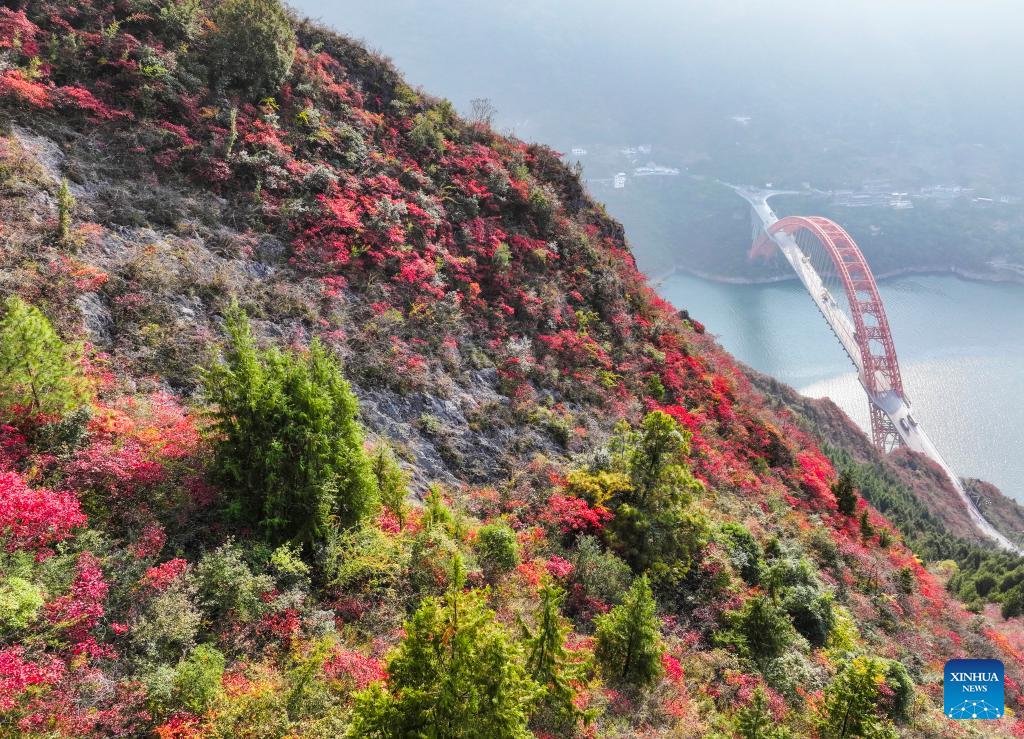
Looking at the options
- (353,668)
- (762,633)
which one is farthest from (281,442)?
(762,633)

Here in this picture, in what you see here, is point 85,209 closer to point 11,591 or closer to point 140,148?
point 140,148

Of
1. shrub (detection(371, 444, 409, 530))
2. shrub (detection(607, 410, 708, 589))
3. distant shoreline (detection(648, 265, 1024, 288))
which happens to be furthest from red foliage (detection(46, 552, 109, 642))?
distant shoreline (detection(648, 265, 1024, 288))

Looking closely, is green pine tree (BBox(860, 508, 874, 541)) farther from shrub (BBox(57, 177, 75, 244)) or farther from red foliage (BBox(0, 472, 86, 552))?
shrub (BBox(57, 177, 75, 244))

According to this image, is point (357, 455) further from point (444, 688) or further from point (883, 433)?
point (883, 433)

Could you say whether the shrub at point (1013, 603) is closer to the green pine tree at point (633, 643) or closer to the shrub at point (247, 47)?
the green pine tree at point (633, 643)

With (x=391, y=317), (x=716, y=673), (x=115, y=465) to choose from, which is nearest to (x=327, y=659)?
(x=115, y=465)

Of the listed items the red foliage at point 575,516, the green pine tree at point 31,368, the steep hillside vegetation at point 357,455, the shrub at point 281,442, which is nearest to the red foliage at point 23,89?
the steep hillside vegetation at point 357,455
